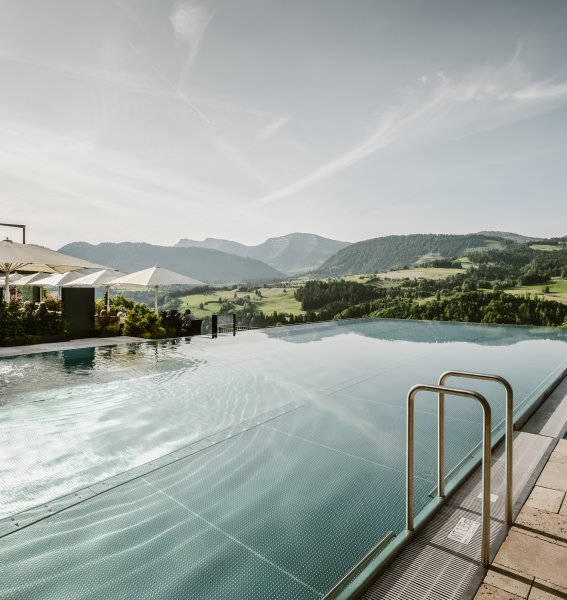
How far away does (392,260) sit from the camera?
61844 millimetres

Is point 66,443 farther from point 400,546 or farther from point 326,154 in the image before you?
point 326,154

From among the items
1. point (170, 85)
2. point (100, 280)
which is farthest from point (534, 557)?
point (170, 85)

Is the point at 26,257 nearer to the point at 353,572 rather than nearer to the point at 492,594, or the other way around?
the point at 353,572

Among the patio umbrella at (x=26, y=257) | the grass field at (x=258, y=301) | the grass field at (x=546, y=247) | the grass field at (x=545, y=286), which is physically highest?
the grass field at (x=546, y=247)

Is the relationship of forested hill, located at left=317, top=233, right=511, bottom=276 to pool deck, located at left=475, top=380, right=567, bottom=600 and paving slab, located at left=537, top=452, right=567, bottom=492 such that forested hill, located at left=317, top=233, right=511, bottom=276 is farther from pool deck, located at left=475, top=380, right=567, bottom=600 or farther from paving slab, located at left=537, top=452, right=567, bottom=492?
pool deck, located at left=475, top=380, right=567, bottom=600

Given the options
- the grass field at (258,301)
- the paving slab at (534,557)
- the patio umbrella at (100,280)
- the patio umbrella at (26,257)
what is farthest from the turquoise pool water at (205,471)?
the grass field at (258,301)

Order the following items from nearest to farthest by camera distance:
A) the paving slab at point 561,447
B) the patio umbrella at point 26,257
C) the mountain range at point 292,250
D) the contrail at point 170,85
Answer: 1. the paving slab at point 561,447
2. the patio umbrella at point 26,257
3. the contrail at point 170,85
4. the mountain range at point 292,250

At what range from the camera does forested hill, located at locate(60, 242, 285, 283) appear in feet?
371

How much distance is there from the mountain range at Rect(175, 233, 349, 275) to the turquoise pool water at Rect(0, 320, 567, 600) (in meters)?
116

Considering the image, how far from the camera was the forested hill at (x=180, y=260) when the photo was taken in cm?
11319

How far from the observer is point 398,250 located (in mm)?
62719

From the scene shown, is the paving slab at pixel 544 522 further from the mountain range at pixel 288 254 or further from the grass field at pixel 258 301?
the mountain range at pixel 288 254

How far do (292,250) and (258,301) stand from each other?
330 feet

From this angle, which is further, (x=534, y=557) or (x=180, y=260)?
(x=180, y=260)
